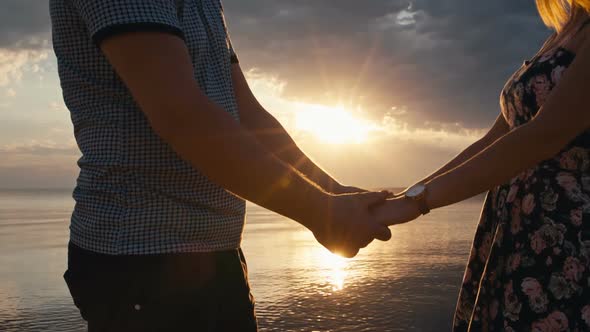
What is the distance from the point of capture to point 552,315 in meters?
2.04

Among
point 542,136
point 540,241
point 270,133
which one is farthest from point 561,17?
point 270,133

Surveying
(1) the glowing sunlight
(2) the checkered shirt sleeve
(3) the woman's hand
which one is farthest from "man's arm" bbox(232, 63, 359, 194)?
(1) the glowing sunlight

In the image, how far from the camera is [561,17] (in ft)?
8.31

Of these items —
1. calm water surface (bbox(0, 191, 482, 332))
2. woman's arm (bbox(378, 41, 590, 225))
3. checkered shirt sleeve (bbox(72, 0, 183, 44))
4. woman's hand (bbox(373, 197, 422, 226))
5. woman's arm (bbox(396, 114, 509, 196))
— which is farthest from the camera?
calm water surface (bbox(0, 191, 482, 332))

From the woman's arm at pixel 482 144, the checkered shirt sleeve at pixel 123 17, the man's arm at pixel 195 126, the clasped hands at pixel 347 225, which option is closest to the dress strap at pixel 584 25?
the woman's arm at pixel 482 144

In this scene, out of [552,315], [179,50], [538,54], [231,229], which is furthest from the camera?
[538,54]

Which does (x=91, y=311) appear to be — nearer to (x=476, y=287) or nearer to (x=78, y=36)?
(x=78, y=36)

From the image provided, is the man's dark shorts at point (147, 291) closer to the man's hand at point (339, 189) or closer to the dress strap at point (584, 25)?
the man's hand at point (339, 189)

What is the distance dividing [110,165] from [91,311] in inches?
16.6

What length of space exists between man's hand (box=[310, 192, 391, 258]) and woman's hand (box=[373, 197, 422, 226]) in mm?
279

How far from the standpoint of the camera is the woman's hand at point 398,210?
86.0 inches

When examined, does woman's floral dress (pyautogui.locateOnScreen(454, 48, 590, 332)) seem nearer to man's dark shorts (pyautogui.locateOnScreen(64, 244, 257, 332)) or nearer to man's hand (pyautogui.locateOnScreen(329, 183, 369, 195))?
man's hand (pyautogui.locateOnScreen(329, 183, 369, 195))

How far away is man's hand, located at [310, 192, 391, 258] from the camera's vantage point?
1.66m

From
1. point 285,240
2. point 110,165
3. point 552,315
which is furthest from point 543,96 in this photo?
point 285,240
